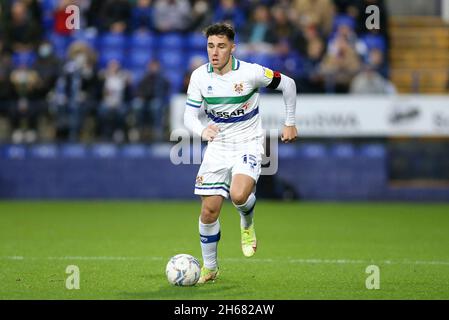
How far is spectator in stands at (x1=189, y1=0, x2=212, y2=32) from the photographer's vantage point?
21.2 metres

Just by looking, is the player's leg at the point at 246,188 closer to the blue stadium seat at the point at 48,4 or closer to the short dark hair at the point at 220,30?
the short dark hair at the point at 220,30

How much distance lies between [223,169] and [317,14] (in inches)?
501

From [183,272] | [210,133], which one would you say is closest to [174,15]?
[210,133]

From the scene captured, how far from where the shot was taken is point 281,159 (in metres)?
19.3

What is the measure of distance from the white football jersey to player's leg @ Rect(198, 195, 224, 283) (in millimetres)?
567

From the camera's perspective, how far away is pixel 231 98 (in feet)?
28.6

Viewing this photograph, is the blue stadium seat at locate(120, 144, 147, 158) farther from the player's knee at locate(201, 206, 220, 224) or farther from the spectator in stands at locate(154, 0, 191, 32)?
the player's knee at locate(201, 206, 220, 224)

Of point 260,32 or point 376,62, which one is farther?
point 260,32

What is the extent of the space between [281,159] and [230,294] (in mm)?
11641

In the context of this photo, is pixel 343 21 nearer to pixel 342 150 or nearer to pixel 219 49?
pixel 342 150

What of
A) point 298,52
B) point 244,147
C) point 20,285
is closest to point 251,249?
point 244,147

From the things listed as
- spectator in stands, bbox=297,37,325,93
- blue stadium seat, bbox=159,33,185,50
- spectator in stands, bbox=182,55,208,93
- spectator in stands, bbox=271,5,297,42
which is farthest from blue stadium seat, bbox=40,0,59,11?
spectator in stands, bbox=297,37,325,93

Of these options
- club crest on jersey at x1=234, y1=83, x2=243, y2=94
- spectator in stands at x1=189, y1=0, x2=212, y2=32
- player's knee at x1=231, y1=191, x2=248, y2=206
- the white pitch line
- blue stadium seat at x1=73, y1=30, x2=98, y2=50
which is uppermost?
spectator in stands at x1=189, y1=0, x2=212, y2=32

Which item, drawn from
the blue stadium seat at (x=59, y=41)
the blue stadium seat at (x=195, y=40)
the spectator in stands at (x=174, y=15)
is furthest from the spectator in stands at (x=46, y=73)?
the blue stadium seat at (x=195, y=40)
